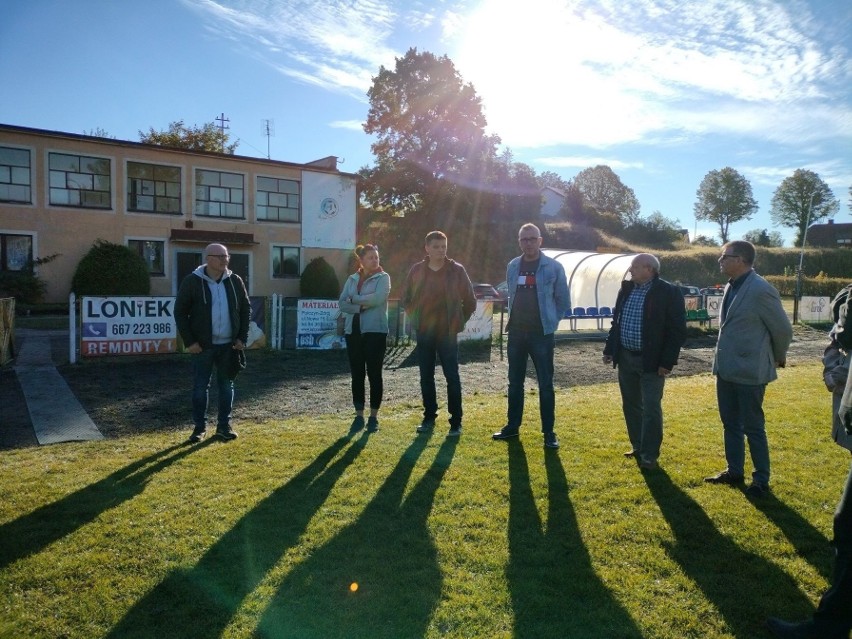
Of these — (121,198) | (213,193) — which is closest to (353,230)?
(213,193)

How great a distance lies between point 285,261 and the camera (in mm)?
30406

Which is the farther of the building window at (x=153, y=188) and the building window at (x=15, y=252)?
the building window at (x=153, y=188)

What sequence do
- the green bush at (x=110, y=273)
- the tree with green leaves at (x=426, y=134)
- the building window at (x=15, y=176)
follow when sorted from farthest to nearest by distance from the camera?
1. the tree with green leaves at (x=426, y=134)
2. the building window at (x=15, y=176)
3. the green bush at (x=110, y=273)

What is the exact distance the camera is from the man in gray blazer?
15.8 ft

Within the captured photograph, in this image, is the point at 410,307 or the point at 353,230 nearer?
the point at 410,307

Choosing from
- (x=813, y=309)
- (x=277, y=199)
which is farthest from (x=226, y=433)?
(x=813, y=309)

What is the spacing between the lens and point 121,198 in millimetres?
26172

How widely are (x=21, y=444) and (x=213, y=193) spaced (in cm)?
2437

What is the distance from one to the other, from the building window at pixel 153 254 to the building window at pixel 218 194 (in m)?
2.40

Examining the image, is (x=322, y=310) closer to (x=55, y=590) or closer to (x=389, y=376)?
(x=389, y=376)

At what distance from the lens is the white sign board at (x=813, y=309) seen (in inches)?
1024

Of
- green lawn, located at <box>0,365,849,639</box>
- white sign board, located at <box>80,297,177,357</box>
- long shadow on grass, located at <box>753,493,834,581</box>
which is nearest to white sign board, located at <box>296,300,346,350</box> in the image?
white sign board, located at <box>80,297,177,357</box>

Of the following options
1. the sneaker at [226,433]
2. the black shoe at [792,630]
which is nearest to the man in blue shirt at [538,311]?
the sneaker at [226,433]

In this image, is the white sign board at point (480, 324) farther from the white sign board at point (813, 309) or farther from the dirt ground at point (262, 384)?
the white sign board at point (813, 309)
